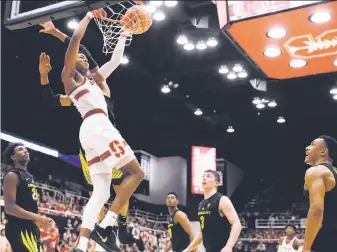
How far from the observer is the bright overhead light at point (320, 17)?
605 cm

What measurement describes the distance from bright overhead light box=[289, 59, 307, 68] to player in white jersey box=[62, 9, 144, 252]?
12.6 feet

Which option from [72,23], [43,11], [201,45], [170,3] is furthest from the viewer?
[201,45]

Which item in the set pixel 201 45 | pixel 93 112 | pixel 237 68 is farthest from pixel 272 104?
pixel 93 112

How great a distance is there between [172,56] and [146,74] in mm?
1062

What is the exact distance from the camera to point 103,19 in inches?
222

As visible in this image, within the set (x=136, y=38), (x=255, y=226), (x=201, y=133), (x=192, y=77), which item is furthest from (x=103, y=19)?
(x=255, y=226)

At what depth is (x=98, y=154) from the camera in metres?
4.59

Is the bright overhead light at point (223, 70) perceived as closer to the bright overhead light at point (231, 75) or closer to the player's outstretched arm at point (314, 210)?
the bright overhead light at point (231, 75)

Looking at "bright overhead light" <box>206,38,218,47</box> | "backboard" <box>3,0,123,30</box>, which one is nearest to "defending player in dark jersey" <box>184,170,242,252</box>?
"backboard" <box>3,0,123,30</box>

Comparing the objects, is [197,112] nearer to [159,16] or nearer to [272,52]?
[159,16]

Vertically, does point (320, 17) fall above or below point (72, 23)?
below

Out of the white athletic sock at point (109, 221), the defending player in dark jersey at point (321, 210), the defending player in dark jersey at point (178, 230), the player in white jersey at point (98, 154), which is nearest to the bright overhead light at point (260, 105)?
the defending player in dark jersey at point (178, 230)

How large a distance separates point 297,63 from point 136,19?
333 cm

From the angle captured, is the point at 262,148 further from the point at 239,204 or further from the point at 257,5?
the point at 257,5
